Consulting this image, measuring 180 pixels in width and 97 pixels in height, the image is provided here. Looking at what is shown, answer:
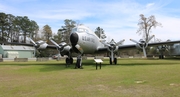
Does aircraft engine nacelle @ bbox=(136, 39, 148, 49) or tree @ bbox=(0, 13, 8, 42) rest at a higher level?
tree @ bbox=(0, 13, 8, 42)

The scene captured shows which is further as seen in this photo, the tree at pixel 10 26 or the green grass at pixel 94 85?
the tree at pixel 10 26

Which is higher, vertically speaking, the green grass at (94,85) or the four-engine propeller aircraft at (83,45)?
the four-engine propeller aircraft at (83,45)

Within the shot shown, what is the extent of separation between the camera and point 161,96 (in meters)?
6.20

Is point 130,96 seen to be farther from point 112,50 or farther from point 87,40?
point 112,50

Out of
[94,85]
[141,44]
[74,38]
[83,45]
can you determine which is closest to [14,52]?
[83,45]

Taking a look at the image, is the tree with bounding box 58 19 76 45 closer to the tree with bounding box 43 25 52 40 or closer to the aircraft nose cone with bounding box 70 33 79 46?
the tree with bounding box 43 25 52 40

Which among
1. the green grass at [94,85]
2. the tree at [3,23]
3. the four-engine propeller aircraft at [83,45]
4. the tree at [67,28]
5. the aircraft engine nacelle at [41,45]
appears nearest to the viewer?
the green grass at [94,85]

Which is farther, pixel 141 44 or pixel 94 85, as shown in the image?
pixel 141 44

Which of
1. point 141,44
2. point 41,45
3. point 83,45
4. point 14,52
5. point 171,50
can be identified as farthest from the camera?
point 14,52

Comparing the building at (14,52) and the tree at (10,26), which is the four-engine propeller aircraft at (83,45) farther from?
the tree at (10,26)

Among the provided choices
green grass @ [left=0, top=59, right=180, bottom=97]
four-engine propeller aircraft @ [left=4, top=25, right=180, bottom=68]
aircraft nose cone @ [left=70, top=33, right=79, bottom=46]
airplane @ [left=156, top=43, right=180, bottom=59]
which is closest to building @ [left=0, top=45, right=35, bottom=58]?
four-engine propeller aircraft @ [left=4, top=25, right=180, bottom=68]

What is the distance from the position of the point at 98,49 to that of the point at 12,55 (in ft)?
155

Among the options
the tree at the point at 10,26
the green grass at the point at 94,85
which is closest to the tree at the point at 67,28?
the tree at the point at 10,26

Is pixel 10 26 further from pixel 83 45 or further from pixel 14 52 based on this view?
pixel 83 45
